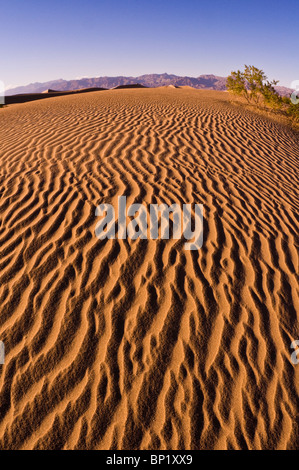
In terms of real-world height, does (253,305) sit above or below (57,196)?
below

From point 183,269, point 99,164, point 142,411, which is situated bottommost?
point 142,411

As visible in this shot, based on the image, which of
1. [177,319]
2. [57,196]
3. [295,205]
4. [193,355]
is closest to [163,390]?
[193,355]

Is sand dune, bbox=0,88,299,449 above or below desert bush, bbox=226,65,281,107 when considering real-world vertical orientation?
below

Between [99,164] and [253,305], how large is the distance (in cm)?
387

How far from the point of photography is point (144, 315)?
3.03m

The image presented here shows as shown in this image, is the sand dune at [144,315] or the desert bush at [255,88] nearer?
the sand dune at [144,315]

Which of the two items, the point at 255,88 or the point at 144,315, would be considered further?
the point at 255,88

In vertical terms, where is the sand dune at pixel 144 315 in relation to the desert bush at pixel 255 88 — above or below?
below

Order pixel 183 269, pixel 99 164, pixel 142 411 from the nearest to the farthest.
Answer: pixel 142 411 < pixel 183 269 < pixel 99 164

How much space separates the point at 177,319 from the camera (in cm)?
302

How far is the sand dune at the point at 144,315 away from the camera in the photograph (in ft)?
7.70

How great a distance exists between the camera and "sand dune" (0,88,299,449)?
2.35m

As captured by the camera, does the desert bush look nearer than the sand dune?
No

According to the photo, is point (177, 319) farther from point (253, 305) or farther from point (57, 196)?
point (57, 196)
